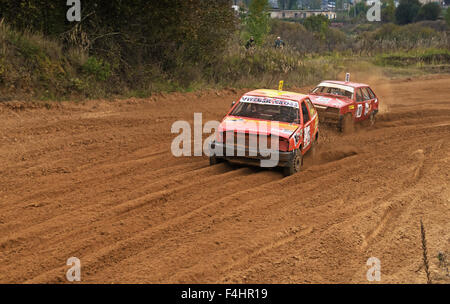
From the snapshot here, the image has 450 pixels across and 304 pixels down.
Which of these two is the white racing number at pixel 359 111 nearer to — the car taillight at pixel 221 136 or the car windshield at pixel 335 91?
the car windshield at pixel 335 91

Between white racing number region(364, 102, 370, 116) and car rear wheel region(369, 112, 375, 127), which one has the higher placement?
white racing number region(364, 102, 370, 116)

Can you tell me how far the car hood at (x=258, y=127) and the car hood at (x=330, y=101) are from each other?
14.5 ft

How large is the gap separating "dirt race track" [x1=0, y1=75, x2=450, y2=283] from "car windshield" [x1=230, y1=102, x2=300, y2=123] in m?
1.19

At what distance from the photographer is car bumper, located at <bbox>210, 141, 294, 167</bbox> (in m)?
9.62

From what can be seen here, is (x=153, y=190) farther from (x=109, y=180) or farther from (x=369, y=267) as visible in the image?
(x=369, y=267)

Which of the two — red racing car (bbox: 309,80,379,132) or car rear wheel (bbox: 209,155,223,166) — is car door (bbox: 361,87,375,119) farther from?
car rear wheel (bbox: 209,155,223,166)

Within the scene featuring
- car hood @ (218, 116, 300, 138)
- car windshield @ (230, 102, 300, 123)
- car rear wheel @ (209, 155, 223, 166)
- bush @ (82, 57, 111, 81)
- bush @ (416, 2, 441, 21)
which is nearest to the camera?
car hood @ (218, 116, 300, 138)

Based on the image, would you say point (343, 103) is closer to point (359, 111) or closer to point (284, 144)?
point (359, 111)

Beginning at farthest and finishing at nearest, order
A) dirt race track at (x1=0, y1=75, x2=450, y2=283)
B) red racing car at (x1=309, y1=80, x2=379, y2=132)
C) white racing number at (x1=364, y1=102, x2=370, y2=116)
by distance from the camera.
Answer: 1. white racing number at (x1=364, y1=102, x2=370, y2=116)
2. red racing car at (x1=309, y1=80, x2=379, y2=132)
3. dirt race track at (x1=0, y1=75, x2=450, y2=283)

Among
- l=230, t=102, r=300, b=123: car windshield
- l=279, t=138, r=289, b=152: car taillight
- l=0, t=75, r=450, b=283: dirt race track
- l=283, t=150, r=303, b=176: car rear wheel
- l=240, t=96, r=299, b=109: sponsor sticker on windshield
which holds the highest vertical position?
l=240, t=96, r=299, b=109: sponsor sticker on windshield

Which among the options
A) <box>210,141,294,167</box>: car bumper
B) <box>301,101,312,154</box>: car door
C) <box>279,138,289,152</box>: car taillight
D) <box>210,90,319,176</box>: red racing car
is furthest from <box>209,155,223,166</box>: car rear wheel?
<box>301,101,312,154</box>: car door

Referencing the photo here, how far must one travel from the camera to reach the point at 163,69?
1995 cm

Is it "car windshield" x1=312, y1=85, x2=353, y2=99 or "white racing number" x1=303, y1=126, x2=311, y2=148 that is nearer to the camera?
"white racing number" x1=303, y1=126, x2=311, y2=148

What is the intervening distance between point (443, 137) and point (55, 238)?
1147cm
